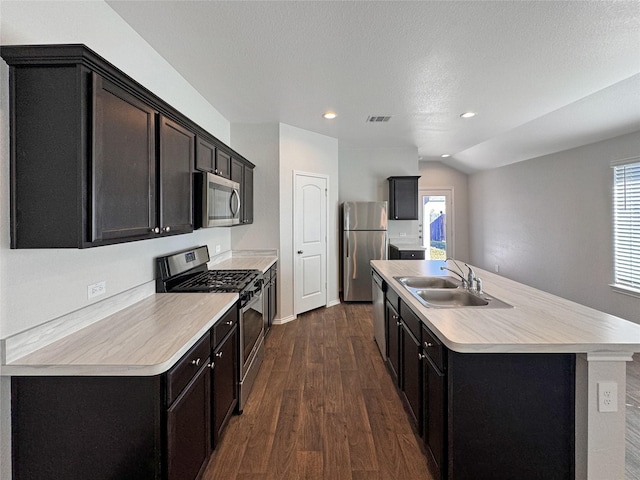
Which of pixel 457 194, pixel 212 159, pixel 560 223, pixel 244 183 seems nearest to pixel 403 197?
pixel 560 223

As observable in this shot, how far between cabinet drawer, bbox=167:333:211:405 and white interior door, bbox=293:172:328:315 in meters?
2.78

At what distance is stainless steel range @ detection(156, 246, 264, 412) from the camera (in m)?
2.29

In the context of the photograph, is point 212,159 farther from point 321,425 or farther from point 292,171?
point 321,425

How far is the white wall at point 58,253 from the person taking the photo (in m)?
1.21

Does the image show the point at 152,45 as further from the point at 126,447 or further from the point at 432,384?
the point at 432,384

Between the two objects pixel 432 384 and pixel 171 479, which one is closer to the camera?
pixel 171 479

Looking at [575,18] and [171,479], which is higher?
[575,18]

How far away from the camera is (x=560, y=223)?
4.94m

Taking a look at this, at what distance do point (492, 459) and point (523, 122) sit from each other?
4.28m

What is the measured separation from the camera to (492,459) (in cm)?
140

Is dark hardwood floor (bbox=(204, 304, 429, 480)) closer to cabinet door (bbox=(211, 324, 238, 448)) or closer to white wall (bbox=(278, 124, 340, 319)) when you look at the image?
cabinet door (bbox=(211, 324, 238, 448))

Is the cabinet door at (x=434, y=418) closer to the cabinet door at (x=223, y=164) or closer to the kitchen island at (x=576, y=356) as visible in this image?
the kitchen island at (x=576, y=356)

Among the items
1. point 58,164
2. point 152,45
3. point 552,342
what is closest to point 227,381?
A: point 58,164

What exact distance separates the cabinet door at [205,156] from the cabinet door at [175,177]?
0.11 metres
